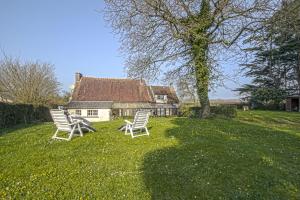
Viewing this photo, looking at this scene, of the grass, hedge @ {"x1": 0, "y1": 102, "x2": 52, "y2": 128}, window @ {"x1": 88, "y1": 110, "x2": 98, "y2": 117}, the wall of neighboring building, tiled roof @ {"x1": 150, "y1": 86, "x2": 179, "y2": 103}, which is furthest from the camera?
tiled roof @ {"x1": 150, "y1": 86, "x2": 179, "y2": 103}

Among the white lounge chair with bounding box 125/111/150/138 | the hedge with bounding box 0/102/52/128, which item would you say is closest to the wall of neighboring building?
the hedge with bounding box 0/102/52/128

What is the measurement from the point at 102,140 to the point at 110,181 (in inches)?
150

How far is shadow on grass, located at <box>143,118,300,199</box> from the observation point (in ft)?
13.7

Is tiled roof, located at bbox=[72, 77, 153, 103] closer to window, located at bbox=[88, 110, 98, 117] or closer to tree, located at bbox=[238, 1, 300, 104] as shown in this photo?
window, located at bbox=[88, 110, 98, 117]

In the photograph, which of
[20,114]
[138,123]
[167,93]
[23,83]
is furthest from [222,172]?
[167,93]

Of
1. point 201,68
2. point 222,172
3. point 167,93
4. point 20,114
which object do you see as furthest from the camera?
point 167,93

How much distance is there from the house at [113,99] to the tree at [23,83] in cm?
1135

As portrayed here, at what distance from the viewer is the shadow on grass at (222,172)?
4.19 meters

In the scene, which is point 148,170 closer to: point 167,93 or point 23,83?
point 23,83

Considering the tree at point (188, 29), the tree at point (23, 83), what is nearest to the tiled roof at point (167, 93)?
the tree at point (23, 83)

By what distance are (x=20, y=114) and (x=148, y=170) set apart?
727 inches

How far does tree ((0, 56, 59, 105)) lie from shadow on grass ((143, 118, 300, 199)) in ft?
81.3

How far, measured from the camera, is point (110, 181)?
14.7 ft

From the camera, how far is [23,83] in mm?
28156
